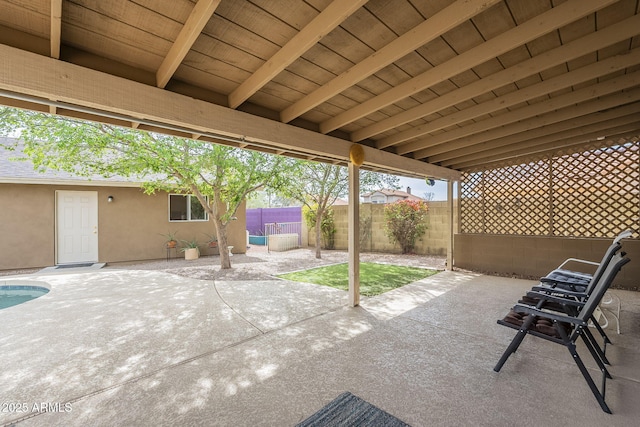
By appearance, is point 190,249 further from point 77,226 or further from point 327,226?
point 327,226

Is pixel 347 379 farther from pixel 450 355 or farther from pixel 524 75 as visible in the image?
pixel 524 75

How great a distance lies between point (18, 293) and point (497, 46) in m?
8.39

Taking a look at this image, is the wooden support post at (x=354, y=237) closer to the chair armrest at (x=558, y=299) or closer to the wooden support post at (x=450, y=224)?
the chair armrest at (x=558, y=299)

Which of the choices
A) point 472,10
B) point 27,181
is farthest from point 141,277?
point 472,10

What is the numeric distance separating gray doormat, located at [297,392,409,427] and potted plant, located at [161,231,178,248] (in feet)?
26.7

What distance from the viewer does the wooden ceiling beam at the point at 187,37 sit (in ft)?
5.16

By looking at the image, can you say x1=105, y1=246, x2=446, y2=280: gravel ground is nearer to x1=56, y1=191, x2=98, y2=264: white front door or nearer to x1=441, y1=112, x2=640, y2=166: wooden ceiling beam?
x1=56, y1=191, x2=98, y2=264: white front door

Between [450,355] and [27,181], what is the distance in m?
9.90

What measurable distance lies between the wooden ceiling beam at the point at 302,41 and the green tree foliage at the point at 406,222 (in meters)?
8.01

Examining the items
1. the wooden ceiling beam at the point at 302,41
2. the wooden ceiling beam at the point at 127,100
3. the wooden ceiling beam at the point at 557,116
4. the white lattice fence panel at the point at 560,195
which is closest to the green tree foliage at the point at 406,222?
the white lattice fence panel at the point at 560,195

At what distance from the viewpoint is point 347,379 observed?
235cm

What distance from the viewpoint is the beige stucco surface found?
7.22 meters

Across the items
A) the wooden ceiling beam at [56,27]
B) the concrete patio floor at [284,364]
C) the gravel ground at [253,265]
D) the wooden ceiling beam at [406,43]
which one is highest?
the wooden ceiling beam at [406,43]

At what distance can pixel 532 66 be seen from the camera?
2.41 m
